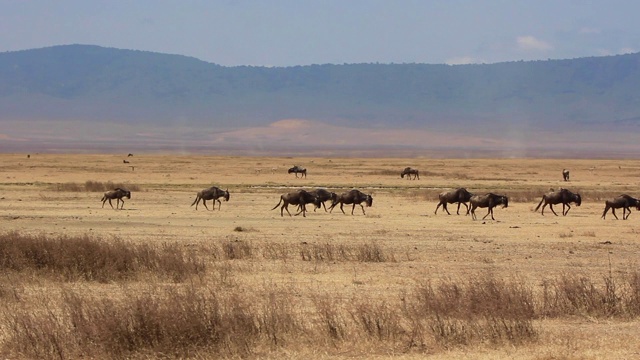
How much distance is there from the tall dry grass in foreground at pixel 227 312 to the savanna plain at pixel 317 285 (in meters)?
0.03

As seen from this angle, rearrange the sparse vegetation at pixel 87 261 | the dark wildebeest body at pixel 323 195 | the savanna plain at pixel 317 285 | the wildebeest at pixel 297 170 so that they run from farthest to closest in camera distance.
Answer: the wildebeest at pixel 297 170, the dark wildebeest body at pixel 323 195, the sparse vegetation at pixel 87 261, the savanna plain at pixel 317 285

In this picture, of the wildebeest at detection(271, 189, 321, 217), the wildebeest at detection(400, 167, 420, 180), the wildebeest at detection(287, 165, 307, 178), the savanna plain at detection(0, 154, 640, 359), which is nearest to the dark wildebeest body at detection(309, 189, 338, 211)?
the savanna plain at detection(0, 154, 640, 359)

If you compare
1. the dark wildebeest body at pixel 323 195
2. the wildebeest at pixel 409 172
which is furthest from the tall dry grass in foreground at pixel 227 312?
the wildebeest at pixel 409 172

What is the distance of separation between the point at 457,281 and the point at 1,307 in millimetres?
→ 7305

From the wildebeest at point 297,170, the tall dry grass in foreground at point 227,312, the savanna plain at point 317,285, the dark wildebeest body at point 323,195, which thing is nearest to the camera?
the tall dry grass in foreground at point 227,312

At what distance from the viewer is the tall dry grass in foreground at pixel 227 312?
35.9 ft

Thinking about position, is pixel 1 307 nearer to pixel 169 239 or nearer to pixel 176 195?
pixel 169 239

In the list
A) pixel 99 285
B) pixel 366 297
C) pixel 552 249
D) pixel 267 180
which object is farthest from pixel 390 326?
pixel 267 180

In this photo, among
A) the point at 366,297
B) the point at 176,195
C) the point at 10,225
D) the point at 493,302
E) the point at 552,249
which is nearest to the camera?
the point at 493,302

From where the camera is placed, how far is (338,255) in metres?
20.2

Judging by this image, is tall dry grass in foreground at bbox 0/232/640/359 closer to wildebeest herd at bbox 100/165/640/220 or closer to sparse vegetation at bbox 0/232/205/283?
sparse vegetation at bbox 0/232/205/283

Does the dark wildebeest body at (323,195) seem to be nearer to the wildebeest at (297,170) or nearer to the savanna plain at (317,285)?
the savanna plain at (317,285)

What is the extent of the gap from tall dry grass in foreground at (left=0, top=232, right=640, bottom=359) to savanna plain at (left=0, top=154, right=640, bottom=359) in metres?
0.03

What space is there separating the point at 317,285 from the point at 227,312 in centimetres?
466
